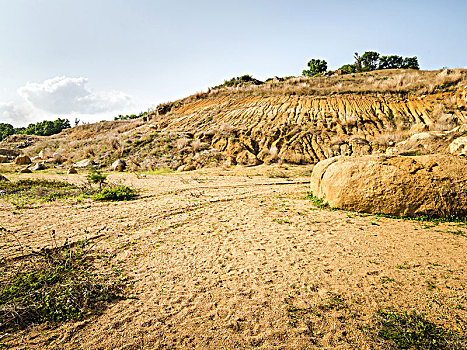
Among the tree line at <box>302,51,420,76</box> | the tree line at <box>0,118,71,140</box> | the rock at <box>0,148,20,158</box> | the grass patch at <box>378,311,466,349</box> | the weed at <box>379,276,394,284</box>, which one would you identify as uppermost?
the tree line at <box>302,51,420,76</box>

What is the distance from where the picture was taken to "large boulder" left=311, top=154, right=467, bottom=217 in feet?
18.5

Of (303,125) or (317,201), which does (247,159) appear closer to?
(303,125)

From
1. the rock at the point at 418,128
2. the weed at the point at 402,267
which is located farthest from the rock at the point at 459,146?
the weed at the point at 402,267

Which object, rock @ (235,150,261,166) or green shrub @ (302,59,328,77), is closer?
rock @ (235,150,261,166)

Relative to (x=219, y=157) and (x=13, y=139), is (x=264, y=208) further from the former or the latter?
(x=13, y=139)

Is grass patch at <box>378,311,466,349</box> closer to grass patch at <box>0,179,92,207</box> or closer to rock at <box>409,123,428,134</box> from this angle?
grass patch at <box>0,179,92,207</box>

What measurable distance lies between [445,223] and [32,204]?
11744 millimetres

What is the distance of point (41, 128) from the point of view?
5094cm

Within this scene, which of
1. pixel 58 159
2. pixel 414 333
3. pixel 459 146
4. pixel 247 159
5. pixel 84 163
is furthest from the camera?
pixel 58 159

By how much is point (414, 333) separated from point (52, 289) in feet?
15.0

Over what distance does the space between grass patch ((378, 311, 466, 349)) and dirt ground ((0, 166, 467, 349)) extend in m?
0.11

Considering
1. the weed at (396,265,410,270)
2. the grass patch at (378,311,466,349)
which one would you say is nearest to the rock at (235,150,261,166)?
the weed at (396,265,410,270)

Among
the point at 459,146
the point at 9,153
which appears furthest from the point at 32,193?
the point at 9,153

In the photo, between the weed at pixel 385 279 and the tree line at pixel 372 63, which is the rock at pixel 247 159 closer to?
the weed at pixel 385 279
